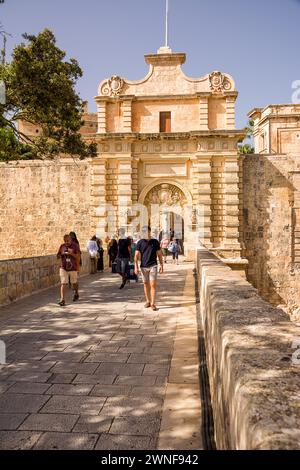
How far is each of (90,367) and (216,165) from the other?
15.6 m

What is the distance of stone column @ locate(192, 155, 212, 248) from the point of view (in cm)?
1847

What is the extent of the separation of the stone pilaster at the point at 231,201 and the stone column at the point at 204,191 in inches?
30.9

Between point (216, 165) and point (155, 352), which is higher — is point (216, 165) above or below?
above

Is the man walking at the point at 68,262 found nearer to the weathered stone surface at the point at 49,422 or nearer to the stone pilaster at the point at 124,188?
the weathered stone surface at the point at 49,422

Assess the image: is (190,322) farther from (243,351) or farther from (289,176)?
(289,176)

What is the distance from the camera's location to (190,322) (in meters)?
6.55

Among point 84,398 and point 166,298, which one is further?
point 166,298

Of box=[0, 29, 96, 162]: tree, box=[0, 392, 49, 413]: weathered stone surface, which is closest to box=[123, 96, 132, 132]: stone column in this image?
box=[0, 29, 96, 162]: tree

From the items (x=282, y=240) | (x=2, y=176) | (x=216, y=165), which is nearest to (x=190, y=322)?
(x=216, y=165)

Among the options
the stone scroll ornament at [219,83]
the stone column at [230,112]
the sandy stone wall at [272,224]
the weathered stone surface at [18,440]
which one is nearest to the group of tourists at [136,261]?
the weathered stone surface at [18,440]

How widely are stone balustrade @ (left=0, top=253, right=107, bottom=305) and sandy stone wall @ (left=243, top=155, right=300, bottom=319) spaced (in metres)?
11.4

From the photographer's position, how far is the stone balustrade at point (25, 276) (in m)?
8.16

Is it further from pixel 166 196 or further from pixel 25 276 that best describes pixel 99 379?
pixel 166 196

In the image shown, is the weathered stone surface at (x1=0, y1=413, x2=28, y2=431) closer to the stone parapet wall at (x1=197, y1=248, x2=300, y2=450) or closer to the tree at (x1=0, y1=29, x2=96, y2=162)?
the stone parapet wall at (x1=197, y1=248, x2=300, y2=450)
